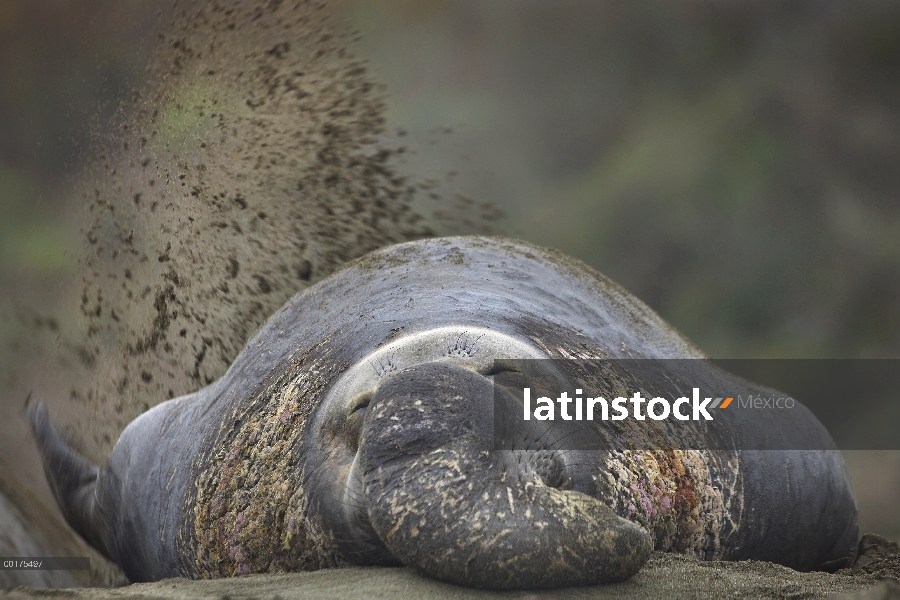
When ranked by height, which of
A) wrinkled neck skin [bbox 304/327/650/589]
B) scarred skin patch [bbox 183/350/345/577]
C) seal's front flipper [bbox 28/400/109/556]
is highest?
wrinkled neck skin [bbox 304/327/650/589]

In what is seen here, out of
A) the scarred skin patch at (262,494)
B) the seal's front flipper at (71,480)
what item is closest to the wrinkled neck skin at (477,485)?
the scarred skin patch at (262,494)

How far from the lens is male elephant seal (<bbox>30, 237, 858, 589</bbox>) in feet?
5.86

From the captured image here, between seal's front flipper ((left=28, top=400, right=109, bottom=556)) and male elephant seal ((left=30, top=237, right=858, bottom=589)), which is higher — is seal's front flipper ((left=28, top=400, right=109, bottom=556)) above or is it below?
below

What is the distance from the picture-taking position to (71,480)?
405cm

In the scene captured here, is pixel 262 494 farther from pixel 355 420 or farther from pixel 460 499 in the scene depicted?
pixel 460 499

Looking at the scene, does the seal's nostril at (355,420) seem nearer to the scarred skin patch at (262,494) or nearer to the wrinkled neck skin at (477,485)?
A: the wrinkled neck skin at (477,485)

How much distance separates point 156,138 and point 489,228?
209cm

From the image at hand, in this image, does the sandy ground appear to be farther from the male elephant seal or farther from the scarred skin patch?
the scarred skin patch

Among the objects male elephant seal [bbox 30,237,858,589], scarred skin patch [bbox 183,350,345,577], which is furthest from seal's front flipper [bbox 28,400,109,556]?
scarred skin patch [bbox 183,350,345,577]

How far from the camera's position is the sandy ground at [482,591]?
1.75m

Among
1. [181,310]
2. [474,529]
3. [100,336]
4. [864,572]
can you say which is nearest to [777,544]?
[864,572]

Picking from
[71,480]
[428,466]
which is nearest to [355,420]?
[428,466]

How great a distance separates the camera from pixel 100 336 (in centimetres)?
448

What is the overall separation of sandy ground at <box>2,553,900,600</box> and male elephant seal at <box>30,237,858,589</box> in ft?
0.12
